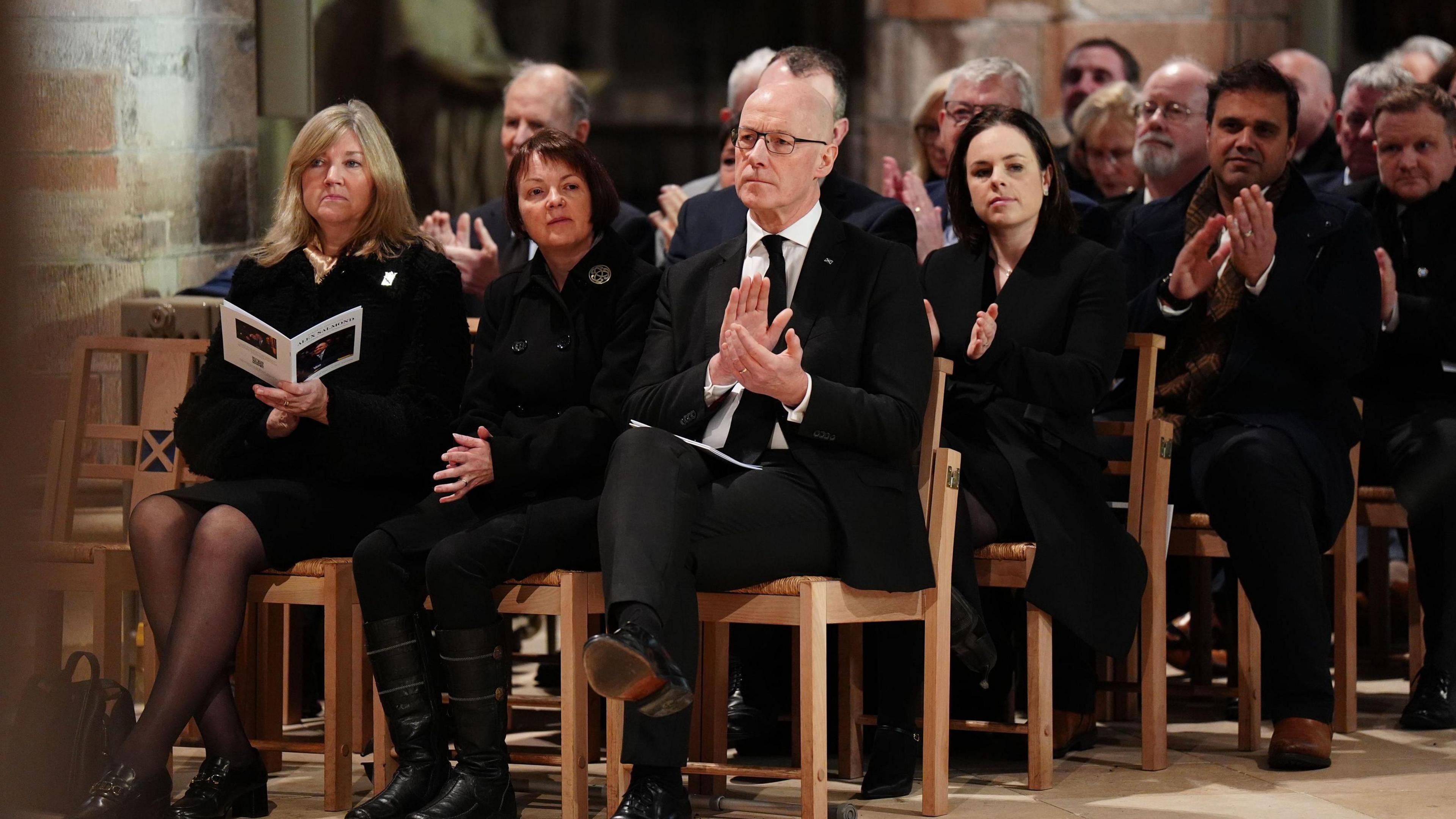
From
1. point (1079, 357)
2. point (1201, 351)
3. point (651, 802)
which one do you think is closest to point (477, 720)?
point (651, 802)

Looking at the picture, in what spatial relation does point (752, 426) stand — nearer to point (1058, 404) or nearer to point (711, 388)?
point (711, 388)

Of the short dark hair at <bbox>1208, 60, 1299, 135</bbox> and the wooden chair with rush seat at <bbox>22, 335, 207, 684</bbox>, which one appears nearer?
the wooden chair with rush seat at <bbox>22, 335, 207, 684</bbox>

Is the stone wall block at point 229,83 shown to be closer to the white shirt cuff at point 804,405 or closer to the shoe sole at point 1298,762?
the white shirt cuff at point 804,405

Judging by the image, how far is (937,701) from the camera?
10.6 ft

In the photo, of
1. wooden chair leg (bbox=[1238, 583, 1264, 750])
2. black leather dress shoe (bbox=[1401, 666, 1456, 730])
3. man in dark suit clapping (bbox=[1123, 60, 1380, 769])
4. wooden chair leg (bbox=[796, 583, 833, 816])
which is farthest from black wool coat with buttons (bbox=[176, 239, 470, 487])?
black leather dress shoe (bbox=[1401, 666, 1456, 730])

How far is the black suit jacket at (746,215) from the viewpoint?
4062 millimetres

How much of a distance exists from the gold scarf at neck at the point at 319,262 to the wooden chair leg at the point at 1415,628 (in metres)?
2.70

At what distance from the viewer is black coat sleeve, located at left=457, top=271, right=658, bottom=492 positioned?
3293mm

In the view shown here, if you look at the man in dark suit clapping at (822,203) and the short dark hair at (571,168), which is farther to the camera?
the man in dark suit clapping at (822,203)

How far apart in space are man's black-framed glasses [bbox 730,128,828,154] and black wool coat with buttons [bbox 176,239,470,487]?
78cm

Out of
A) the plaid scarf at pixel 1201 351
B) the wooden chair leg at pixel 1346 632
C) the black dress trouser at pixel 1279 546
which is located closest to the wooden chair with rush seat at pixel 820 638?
the black dress trouser at pixel 1279 546

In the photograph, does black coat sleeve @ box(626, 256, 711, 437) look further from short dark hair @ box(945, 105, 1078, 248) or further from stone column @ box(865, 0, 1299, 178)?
stone column @ box(865, 0, 1299, 178)

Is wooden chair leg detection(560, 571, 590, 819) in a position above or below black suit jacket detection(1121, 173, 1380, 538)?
below

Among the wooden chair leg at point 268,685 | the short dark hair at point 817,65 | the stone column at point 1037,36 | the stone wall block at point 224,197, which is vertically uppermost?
the stone column at point 1037,36
